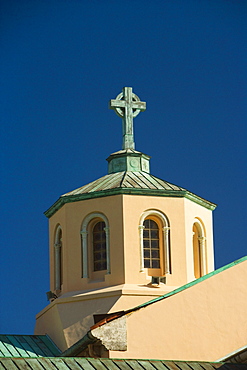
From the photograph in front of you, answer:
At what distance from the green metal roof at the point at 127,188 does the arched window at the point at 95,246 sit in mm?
713

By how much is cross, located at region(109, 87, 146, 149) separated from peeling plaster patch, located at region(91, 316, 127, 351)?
377 inches

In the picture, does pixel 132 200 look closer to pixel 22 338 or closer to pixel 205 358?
pixel 22 338

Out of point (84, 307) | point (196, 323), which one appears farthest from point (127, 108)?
point (196, 323)

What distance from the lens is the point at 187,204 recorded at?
35.2 meters

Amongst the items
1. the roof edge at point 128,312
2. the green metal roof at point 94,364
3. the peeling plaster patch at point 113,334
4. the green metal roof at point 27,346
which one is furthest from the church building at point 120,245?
the green metal roof at point 94,364

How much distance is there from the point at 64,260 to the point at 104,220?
172cm

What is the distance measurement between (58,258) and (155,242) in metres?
3.08

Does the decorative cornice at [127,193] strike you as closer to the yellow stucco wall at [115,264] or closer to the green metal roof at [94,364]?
the yellow stucco wall at [115,264]

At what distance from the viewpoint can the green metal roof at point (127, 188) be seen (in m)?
34.6

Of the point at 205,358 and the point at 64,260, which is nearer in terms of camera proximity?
the point at 205,358

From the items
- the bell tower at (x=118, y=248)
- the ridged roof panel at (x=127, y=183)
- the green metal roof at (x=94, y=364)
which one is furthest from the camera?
the ridged roof panel at (x=127, y=183)

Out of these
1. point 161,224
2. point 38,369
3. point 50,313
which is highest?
point 161,224

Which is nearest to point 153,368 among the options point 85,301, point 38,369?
point 38,369

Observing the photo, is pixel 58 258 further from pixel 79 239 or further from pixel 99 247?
pixel 99 247
